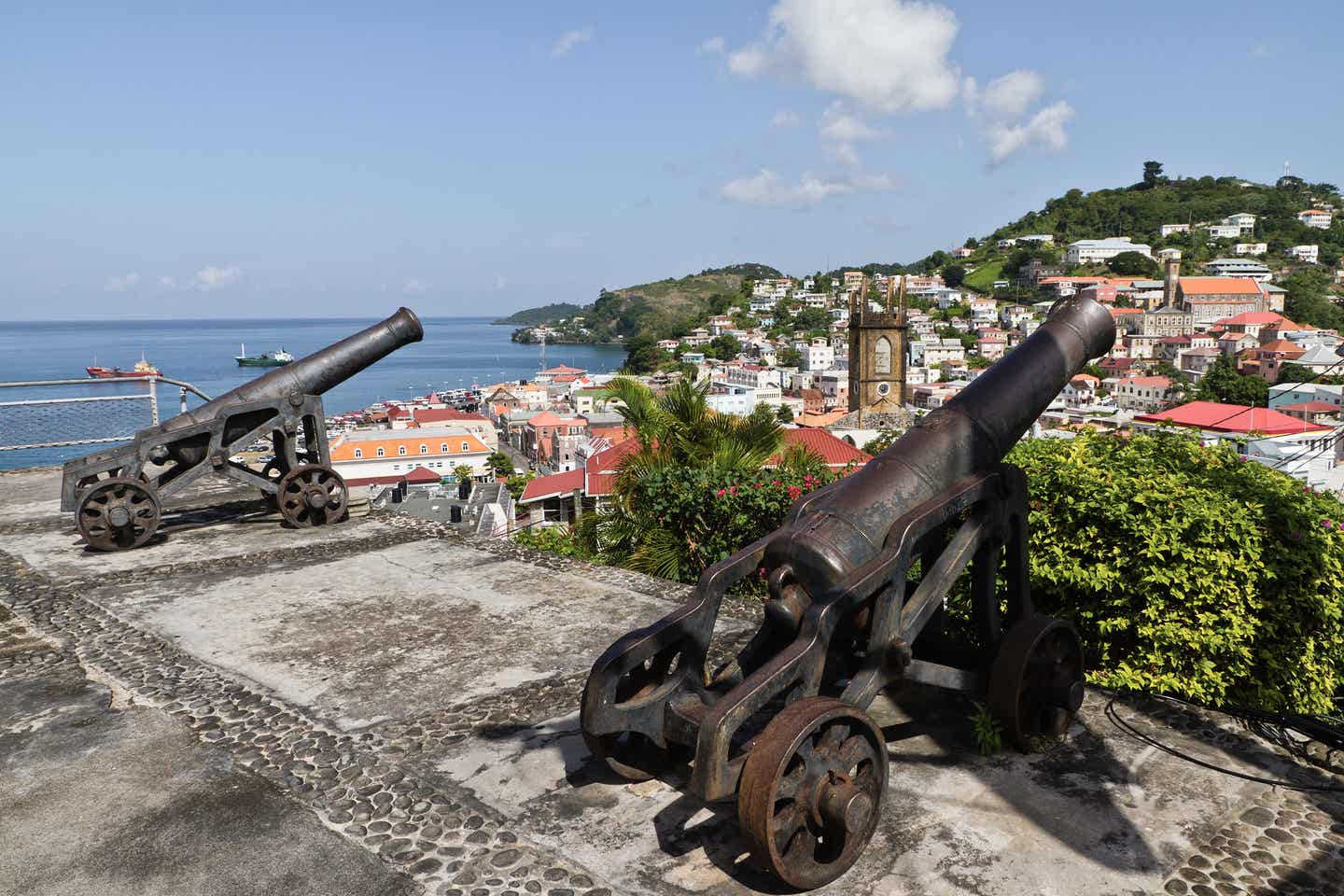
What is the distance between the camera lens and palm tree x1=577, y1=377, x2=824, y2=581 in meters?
8.27

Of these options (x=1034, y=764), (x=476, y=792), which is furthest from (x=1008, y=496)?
(x=476, y=792)

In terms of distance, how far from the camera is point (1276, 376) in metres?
93.9

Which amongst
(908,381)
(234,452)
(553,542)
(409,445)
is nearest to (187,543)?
(234,452)

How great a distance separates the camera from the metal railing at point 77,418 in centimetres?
1223

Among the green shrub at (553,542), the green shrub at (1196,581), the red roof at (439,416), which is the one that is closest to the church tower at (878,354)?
the red roof at (439,416)

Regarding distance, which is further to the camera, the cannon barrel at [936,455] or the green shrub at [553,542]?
the green shrub at [553,542]

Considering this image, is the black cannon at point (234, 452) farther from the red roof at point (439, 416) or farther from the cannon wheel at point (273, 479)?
the red roof at point (439, 416)

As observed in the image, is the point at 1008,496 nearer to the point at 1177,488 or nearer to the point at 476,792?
the point at 1177,488

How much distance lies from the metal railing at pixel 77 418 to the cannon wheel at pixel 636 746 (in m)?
10.5

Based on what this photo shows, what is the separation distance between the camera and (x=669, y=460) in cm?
966

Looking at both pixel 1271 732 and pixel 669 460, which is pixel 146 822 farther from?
pixel 669 460

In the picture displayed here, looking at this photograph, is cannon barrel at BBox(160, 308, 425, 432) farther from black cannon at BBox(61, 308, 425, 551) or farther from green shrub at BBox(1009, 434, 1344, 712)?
green shrub at BBox(1009, 434, 1344, 712)

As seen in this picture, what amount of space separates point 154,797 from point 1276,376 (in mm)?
110212

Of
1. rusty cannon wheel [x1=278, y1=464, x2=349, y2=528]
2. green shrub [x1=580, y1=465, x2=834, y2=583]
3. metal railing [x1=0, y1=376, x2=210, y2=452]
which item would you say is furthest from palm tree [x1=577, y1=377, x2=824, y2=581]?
metal railing [x1=0, y1=376, x2=210, y2=452]
